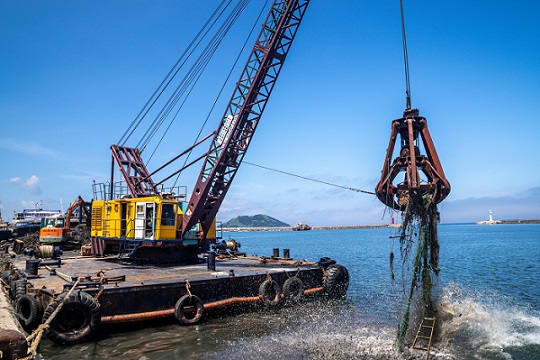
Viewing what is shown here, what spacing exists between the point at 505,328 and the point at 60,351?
1565 centimetres

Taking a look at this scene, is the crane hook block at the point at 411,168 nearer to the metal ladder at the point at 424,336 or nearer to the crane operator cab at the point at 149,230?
the metal ladder at the point at 424,336

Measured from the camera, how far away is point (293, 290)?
18047 mm

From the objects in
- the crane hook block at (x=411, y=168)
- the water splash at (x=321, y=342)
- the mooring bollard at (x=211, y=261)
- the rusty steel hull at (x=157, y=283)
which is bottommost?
the water splash at (x=321, y=342)

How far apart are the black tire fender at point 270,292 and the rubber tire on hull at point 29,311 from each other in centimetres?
821

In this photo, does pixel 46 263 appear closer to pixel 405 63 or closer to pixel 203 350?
pixel 203 350

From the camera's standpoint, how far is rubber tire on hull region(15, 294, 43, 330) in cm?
1340

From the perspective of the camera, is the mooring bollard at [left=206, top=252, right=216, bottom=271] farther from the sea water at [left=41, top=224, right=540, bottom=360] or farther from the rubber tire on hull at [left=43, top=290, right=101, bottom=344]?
the rubber tire on hull at [left=43, top=290, right=101, bottom=344]

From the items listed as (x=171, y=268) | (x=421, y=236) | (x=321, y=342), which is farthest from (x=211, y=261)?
(x=421, y=236)

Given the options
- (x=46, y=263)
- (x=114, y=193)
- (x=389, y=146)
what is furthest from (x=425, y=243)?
(x=114, y=193)

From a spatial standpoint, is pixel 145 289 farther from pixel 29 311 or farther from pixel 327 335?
pixel 327 335

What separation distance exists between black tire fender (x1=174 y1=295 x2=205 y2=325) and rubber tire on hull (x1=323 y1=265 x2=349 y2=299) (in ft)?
22.6

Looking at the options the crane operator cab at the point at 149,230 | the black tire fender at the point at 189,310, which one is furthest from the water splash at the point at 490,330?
the crane operator cab at the point at 149,230

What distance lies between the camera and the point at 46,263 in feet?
63.7

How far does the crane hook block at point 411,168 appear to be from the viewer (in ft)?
35.3
